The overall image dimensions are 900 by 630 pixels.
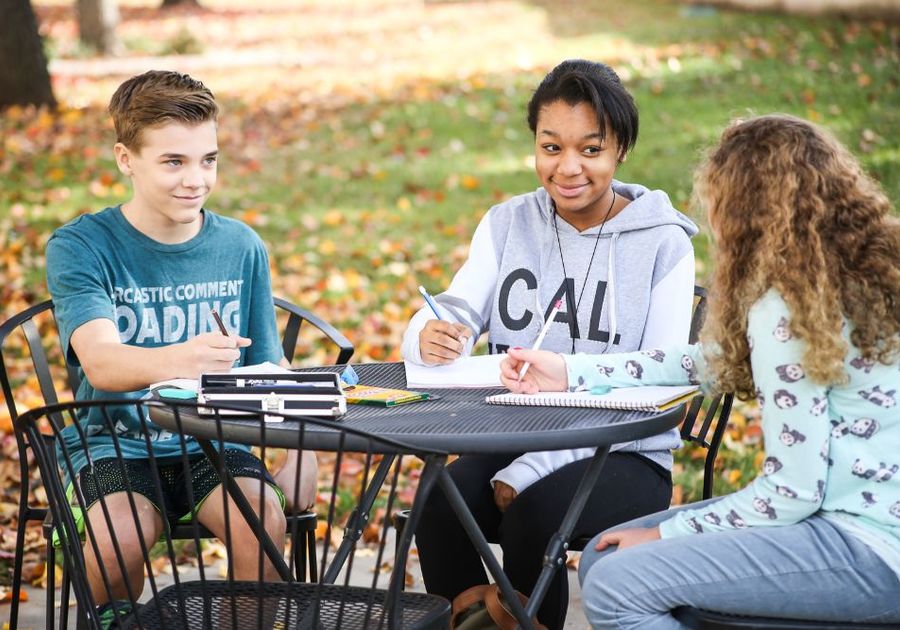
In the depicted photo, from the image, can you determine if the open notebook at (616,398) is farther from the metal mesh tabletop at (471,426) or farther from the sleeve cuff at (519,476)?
the sleeve cuff at (519,476)

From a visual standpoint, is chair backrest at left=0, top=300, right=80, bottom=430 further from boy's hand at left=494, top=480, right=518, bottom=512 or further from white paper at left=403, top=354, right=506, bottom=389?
boy's hand at left=494, top=480, right=518, bottom=512

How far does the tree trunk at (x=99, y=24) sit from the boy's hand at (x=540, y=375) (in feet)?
51.9

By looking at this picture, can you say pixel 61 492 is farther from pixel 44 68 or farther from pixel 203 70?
pixel 203 70

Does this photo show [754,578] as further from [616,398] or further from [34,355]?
[34,355]

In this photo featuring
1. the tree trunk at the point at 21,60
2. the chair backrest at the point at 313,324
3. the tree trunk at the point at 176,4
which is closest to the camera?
the chair backrest at the point at 313,324

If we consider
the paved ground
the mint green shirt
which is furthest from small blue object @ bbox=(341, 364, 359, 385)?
the paved ground

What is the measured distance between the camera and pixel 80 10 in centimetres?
1748

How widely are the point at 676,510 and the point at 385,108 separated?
11.2 metres

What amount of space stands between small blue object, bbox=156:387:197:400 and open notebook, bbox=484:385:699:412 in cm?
66

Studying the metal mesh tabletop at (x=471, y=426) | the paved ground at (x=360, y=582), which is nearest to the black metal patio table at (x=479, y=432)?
the metal mesh tabletop at (x=471, y=426)

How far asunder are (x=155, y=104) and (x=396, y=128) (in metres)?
9.31

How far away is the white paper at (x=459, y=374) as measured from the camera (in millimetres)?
3029

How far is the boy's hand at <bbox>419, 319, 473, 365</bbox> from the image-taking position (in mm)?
3119

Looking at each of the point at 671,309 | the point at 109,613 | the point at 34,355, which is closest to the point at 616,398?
the point at 671,309
